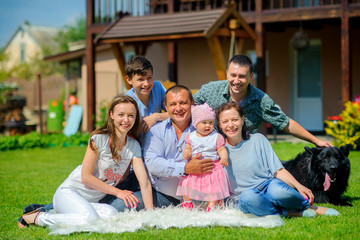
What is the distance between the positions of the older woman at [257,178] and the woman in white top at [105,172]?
32.3 inches

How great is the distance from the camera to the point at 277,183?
418 centimetres

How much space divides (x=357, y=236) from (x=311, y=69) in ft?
35.5

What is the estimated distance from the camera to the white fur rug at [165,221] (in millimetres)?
3844

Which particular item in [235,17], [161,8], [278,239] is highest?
[161,8]

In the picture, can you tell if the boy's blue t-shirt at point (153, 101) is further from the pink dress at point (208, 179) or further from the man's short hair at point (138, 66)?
the pink dress at point (208, 179)

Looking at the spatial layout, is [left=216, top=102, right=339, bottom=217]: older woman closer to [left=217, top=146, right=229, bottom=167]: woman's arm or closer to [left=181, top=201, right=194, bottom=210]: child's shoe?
[left=217, top=146, right=229, bottom=167]: woman's arm

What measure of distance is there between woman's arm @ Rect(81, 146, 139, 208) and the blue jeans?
1.01 m

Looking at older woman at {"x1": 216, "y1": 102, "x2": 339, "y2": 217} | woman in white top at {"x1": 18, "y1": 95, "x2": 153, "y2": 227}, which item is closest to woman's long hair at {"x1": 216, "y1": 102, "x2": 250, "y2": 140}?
older woman at {"x1": 216, "y1": 102, "x2": 339, "y2": 217}

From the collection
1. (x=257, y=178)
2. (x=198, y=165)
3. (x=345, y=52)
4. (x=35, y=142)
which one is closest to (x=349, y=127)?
(x=345, y=52)

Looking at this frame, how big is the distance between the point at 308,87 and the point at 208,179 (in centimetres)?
1045

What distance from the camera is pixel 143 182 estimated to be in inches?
167

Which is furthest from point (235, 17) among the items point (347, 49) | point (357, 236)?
point (357, 236)

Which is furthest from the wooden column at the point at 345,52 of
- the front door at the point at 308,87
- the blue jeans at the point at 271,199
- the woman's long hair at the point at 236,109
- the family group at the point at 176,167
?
the blue jeans at the point at 271,199

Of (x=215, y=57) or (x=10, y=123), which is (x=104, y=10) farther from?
(x=10, y=123)
